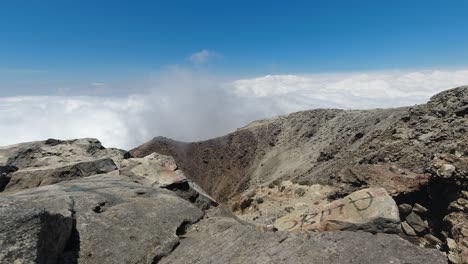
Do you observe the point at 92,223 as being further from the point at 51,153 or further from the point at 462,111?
the point at 462,111

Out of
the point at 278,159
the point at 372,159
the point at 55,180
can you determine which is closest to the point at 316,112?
the point at 278,159

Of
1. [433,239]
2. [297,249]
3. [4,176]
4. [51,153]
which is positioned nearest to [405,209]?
[433,239]

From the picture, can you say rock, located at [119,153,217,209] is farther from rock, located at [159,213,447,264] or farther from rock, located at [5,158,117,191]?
rock, located at [159,213,447,264]

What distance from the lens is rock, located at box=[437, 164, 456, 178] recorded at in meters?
20.3

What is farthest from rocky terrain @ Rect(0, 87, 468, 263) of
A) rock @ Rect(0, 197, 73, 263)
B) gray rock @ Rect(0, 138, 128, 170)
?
gray rock @ Rect(0, 138, 128, 170)

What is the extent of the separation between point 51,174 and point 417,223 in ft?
71.1

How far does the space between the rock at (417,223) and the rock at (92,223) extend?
1212cm

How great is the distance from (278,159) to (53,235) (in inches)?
3546

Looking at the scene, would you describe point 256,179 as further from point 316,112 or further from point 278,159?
point 316,112

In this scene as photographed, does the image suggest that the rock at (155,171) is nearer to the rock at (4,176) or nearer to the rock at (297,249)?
the rock at (297,249)

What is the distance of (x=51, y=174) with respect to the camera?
2178 centimetres

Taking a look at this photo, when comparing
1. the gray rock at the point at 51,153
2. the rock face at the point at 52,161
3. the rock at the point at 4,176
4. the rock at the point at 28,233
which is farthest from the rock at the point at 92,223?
the gray rock at the point at 51,153

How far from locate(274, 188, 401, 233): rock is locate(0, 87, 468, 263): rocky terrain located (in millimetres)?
33

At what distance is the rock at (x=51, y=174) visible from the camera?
68.8 feet
